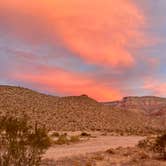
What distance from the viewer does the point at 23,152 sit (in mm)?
15117

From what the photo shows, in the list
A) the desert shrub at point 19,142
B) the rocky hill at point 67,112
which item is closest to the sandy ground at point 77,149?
the desert shrub at point 19,142

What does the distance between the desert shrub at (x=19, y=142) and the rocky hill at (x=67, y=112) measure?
197ft

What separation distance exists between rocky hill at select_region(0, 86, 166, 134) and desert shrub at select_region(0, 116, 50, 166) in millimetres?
60185

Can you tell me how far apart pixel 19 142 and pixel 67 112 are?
78026 mm

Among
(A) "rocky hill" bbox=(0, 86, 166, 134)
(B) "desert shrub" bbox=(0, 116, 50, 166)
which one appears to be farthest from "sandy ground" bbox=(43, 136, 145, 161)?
(A) "rocky hill" bbox=(0, 86, 166, 134)

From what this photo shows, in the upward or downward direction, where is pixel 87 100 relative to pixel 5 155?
upward

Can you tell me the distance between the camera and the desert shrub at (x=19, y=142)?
15.0 metres

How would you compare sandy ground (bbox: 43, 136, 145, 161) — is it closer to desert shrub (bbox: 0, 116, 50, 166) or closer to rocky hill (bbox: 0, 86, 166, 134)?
desert shrub (bbox: 0, 116, 50, 166)

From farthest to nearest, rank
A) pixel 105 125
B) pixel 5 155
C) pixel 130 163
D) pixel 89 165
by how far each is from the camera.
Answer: pixel 105 125 < pixel 130 163 < pixel 89 165 < pixel 5 155

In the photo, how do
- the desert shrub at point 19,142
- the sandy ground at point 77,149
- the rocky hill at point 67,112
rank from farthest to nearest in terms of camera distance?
the rocky hill at point 67,112
the sandy ground at point 77,149
the desert shrub at point 19,142

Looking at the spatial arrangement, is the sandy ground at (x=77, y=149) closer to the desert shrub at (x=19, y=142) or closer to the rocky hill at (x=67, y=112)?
the desert shrub at (x=19, y=142)

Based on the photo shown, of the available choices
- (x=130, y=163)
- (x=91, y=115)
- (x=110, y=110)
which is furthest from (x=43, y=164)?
(x=110, y=110)

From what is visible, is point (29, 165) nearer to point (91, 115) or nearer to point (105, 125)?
point (105, 125)

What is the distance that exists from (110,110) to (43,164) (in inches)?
3368
